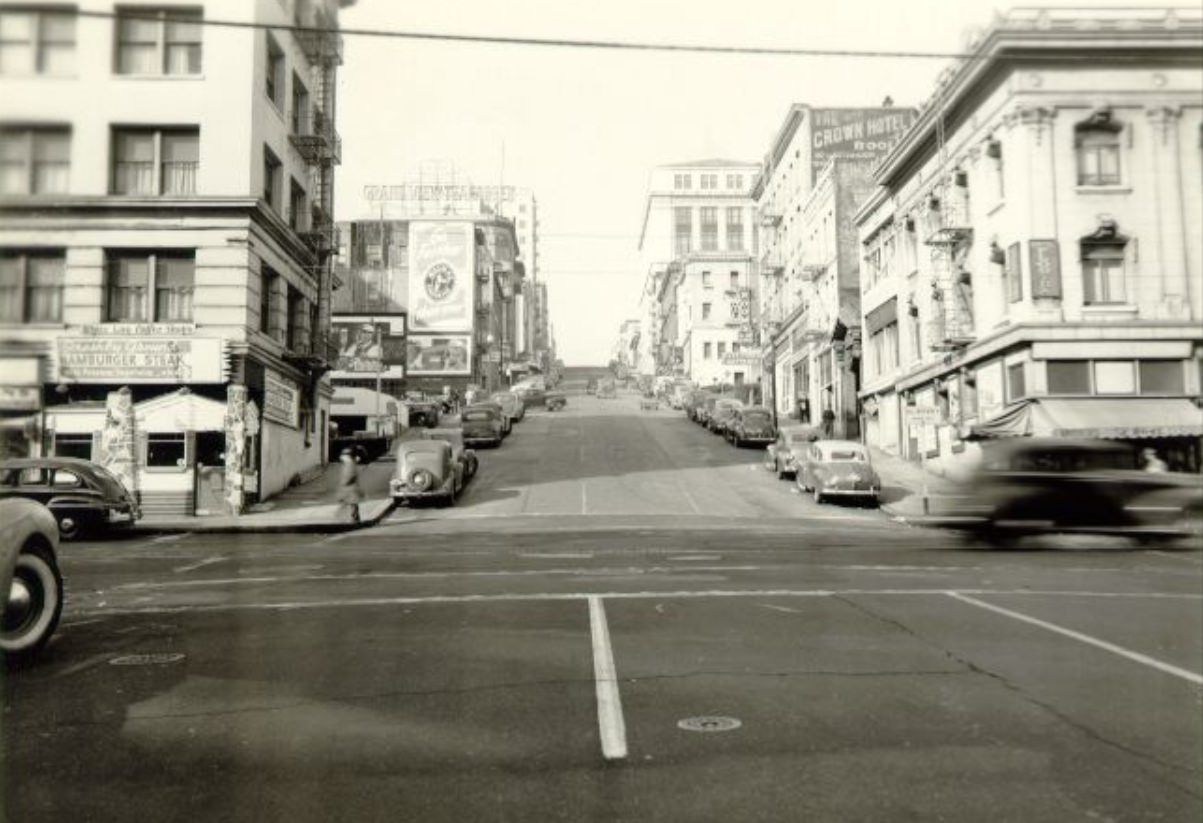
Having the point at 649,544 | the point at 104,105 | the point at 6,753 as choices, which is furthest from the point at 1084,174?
the point at 649,544

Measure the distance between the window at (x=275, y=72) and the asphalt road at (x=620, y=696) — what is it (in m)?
5.35

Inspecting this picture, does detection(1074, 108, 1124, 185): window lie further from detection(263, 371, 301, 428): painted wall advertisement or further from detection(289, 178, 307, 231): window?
detection(289, 178, 307, 231): window

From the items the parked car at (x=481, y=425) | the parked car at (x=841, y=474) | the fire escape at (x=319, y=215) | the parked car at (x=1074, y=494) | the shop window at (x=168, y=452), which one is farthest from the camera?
the parked car at (x=481, y=425)

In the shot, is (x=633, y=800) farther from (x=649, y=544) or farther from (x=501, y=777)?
(x=649, y=544)

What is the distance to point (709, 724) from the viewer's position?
5.59 metres

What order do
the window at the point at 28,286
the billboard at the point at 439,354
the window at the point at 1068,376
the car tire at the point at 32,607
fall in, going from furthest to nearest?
1. the billboard at the point at 439,354
2. the window at the point at 1068,376
3. the car tire at the point at 32,607
4. the window at the point at 28,286

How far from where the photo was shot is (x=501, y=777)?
475 cm

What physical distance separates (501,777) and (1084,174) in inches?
228

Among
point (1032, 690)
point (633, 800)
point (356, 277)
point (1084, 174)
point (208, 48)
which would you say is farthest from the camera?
point (356, 277)

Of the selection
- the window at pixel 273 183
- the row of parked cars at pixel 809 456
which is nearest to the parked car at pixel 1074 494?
the row of parked cars at pixel 809 456

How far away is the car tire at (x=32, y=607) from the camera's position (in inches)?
263

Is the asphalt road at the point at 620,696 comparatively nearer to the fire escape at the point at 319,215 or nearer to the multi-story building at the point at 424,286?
the fire escape at the point at 319,215

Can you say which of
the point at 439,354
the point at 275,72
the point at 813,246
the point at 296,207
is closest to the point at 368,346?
the point at 296,207

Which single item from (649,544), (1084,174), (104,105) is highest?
(1084,174)
